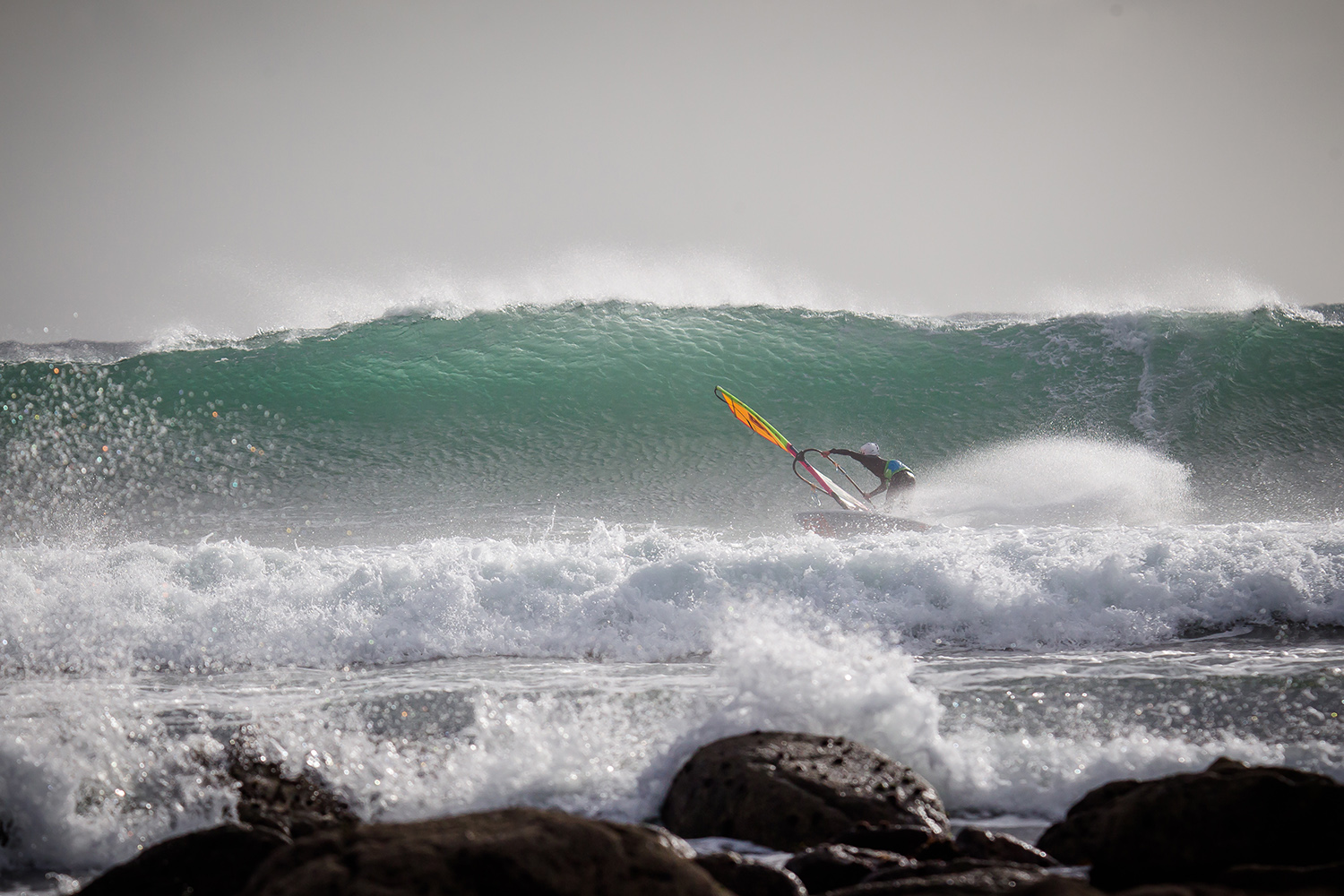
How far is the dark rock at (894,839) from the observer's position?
8.07ft

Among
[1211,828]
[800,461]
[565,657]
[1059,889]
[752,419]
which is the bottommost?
[565,657]

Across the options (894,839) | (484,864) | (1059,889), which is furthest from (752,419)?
(484,864)

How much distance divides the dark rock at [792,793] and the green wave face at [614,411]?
687 cm

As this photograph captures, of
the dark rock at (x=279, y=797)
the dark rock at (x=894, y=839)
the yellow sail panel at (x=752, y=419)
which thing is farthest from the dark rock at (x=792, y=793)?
the yellow sail panel at (x=752, y=419)

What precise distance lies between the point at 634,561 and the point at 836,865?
14.5 feet

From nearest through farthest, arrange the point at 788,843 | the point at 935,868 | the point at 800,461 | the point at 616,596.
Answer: the point at 935,868
the point at 788,843
the point at 616,596
the point at 800,461

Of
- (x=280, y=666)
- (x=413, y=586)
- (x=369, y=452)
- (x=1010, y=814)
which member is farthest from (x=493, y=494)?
(x=1010, y=814)

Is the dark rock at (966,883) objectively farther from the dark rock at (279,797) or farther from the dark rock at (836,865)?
the dark rock at (279,797)

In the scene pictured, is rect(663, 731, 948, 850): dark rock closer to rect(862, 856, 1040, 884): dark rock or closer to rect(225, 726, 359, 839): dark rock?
rect(862, 856, 1040, 884): dark rock

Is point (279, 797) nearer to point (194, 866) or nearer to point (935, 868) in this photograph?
point (194, 866)

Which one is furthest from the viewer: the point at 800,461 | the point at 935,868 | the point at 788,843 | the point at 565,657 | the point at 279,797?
the point at 800,461

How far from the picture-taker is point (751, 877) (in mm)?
2191

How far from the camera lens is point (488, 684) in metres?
4.69

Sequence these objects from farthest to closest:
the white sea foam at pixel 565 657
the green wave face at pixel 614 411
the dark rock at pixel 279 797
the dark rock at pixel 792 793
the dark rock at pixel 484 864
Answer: the green wave face at pixel 614 411 → the white sea foam at pixel 565 657 → the dark rock at pixel 279 797 → the dark rock at pixel 792 793 → the dark rock at pixel 484 864
